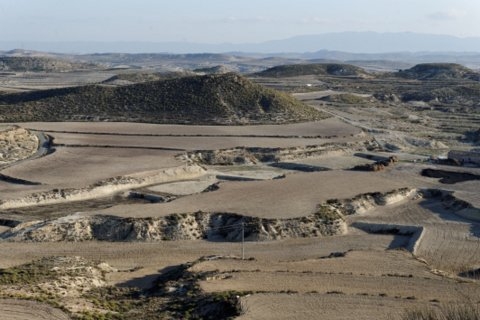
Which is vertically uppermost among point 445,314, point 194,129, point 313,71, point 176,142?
point 313,71

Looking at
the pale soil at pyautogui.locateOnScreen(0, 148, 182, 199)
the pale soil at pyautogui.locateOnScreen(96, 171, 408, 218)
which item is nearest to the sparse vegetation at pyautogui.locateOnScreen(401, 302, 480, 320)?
the pale soil at pyautogui.locateOnScreen(96, 171, 408, 218)

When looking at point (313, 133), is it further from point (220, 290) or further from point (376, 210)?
point (220, 290)

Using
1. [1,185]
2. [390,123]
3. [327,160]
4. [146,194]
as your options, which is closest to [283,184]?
[146,194]

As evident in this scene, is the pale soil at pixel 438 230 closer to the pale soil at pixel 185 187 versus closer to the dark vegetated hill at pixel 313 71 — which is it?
the pale soil at pixel 185 187

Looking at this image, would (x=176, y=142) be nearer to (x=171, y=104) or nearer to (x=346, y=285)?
(x=171, y=104)

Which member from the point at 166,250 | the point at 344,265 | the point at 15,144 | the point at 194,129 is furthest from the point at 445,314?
the point at 194,129

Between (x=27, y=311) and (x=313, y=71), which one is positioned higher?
(x=313, y=71)

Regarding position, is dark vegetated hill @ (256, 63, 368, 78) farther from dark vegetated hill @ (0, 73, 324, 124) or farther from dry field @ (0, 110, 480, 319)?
dry field @ (0, 110, 480, 319)

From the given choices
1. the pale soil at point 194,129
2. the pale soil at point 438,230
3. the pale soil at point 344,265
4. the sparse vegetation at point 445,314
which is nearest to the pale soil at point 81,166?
the pale soil at point 194,129
